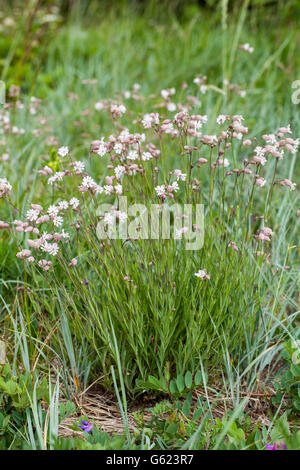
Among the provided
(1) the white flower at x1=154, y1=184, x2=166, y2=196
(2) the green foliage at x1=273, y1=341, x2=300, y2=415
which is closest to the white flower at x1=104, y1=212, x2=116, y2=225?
(1) the white flower at x1=154, y1=184, x2=166, y2=196

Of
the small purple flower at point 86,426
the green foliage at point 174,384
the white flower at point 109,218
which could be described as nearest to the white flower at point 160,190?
the white flower at point 109,218

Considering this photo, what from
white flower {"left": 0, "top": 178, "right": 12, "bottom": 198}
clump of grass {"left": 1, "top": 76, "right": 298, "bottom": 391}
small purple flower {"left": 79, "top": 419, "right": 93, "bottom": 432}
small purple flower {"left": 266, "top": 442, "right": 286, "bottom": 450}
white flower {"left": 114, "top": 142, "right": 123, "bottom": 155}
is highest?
white flower {"left": 114, "top": 142, "right": 123, "bottom": 155}

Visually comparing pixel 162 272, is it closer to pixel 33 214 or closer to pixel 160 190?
pixel 160 190

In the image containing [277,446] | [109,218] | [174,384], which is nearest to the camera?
[277,446]

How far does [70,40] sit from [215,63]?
1636mm

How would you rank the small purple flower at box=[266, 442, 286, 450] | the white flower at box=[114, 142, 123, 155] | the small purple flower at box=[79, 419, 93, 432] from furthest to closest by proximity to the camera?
the white flower at box=[114, 142, 123, 155] → the small purple flower at box=[79, 419, 93, 432] → the small purple flower at box=[266, 442, 286, 450]

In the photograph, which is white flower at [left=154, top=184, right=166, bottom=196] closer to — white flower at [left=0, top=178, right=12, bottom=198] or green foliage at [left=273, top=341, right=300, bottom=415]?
white flower at [left=0, top=178, right=12, bottom=198]

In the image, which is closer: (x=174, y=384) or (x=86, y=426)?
(x=86, y=426)

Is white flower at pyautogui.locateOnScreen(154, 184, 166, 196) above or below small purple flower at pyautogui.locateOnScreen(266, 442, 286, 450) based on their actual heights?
above

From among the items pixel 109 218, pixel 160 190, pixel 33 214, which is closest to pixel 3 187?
pixel 33 214

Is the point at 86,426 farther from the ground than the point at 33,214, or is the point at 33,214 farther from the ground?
the point at 33,214

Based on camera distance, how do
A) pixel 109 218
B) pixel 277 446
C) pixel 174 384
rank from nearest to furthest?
pixel 277 446 < pixel 109 218 < pixel 174 384

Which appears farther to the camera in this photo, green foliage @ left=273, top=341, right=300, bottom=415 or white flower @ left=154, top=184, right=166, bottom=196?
green foliage @ left=273, top=341, right=300, bottom=415

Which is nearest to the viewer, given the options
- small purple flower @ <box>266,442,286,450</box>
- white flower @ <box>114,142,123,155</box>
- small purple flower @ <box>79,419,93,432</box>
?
small purple flower @ <box>266,442,286,450</box>
